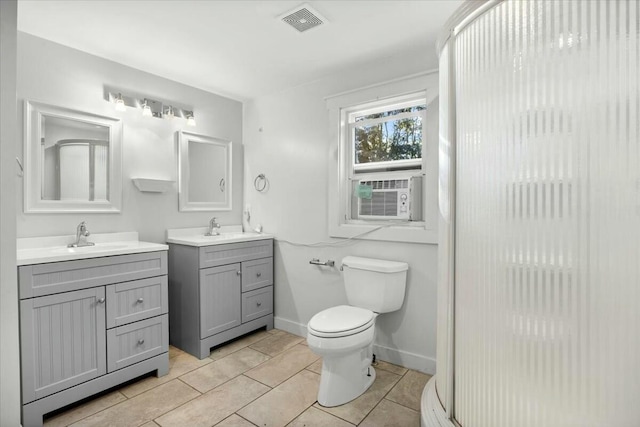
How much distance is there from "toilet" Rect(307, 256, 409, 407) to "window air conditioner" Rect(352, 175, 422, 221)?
38 cm

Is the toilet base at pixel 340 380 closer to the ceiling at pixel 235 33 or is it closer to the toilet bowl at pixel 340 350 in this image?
the toilet bowl at pixel 340 350

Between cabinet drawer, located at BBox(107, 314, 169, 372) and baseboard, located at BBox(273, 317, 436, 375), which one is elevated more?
cabinet drawer, located at BBox(107, 314, 169, 372)

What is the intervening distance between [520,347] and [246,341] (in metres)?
2.34

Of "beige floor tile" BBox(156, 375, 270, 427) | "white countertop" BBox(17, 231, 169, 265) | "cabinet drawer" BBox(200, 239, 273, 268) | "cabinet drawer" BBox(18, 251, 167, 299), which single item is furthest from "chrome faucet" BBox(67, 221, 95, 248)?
"beige floor tile" BBox(156, 375, 270, 427)

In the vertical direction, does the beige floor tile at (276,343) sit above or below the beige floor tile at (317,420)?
above

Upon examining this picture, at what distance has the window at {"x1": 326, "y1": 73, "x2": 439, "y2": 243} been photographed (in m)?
2.34

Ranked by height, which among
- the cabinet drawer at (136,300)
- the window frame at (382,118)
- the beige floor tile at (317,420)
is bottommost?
the beige floor tile at (317,420)

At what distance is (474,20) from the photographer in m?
1.22

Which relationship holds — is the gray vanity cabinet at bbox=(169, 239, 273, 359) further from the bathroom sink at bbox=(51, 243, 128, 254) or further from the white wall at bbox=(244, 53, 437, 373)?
the bathroom sink at bbox=(51, 243, 128, 254)

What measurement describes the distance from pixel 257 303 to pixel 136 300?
3.59 feet

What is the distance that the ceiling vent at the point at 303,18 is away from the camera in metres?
1.91

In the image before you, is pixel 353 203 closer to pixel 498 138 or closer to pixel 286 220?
pixel 286 220

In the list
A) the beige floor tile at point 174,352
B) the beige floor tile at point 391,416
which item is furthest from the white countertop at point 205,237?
the beige floor tile at point 391,416

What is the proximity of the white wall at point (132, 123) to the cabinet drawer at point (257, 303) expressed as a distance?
2.64 feet
